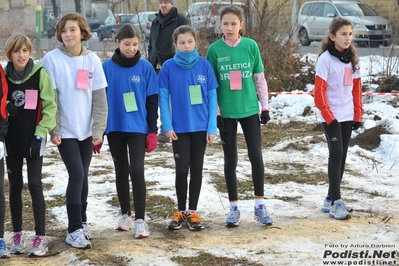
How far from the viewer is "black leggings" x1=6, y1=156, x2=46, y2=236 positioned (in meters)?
5.00

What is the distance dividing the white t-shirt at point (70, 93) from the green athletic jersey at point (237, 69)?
1.08 m

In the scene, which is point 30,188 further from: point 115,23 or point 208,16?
point 115,23

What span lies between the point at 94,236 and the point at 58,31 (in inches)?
61.9

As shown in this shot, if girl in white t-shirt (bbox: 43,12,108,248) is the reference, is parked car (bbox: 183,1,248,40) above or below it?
above

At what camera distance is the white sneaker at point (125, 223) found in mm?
5562

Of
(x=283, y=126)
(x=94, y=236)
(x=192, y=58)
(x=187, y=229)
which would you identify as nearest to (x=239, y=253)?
(x=187, y=229)

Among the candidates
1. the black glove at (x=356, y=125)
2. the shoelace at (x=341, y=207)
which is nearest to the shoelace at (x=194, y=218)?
the shoelace at (x=341, y=207)

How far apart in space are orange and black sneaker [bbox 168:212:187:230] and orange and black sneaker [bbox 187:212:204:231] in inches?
1.9

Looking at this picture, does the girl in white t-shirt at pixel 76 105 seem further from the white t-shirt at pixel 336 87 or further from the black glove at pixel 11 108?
the white t-shirt at pixel 336 87

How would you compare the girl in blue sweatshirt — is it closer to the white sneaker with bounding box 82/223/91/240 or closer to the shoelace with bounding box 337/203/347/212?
the white sneaker with bounding box 82/223/91/240

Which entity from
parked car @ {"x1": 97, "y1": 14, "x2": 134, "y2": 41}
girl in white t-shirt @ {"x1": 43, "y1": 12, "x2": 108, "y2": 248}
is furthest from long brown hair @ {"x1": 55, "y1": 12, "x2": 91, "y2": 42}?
parked car @ {"x1": 97, "y1": 14, "x2": 134, "y2": 41}

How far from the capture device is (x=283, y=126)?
34.5ft

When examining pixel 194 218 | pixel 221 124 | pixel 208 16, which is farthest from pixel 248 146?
pixel 208 16

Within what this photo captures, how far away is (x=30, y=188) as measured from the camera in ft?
16.5
